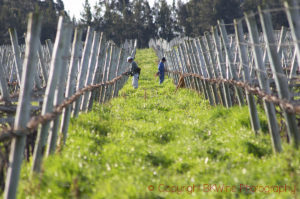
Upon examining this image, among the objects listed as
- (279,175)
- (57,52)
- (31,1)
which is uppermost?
(31,1)

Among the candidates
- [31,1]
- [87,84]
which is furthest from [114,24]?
[87,84]

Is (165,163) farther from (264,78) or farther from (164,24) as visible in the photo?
(164,24)

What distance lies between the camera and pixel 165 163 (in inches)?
224

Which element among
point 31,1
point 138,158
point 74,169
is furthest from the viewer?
point 31,1

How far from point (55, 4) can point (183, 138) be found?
361 ft

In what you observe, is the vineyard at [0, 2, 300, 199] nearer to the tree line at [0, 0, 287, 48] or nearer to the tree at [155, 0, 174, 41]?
the tree line at [0, 0, 287, 48]

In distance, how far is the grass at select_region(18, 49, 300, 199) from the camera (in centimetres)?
430

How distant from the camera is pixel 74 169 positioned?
4848 mm

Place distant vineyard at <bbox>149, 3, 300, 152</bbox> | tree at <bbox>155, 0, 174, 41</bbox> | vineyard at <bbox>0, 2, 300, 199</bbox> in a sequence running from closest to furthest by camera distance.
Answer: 1. vineyard at <bbox>0, 2, 300, 199</bbox>
2. distant vineyard at <bbox>149, 3, 300, 152</bbox>
3. tree at <bbox>155, 0, 174, 41</bbox>

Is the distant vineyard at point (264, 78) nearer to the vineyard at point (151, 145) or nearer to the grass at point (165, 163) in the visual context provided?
the vineyard at point (151, 145)

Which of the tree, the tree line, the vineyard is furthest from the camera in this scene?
the tree

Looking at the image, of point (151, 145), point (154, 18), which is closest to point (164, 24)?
point (154, 18)

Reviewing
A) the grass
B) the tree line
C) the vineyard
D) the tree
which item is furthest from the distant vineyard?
the tree

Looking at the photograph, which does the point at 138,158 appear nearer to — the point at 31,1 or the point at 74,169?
the point at 74,169
